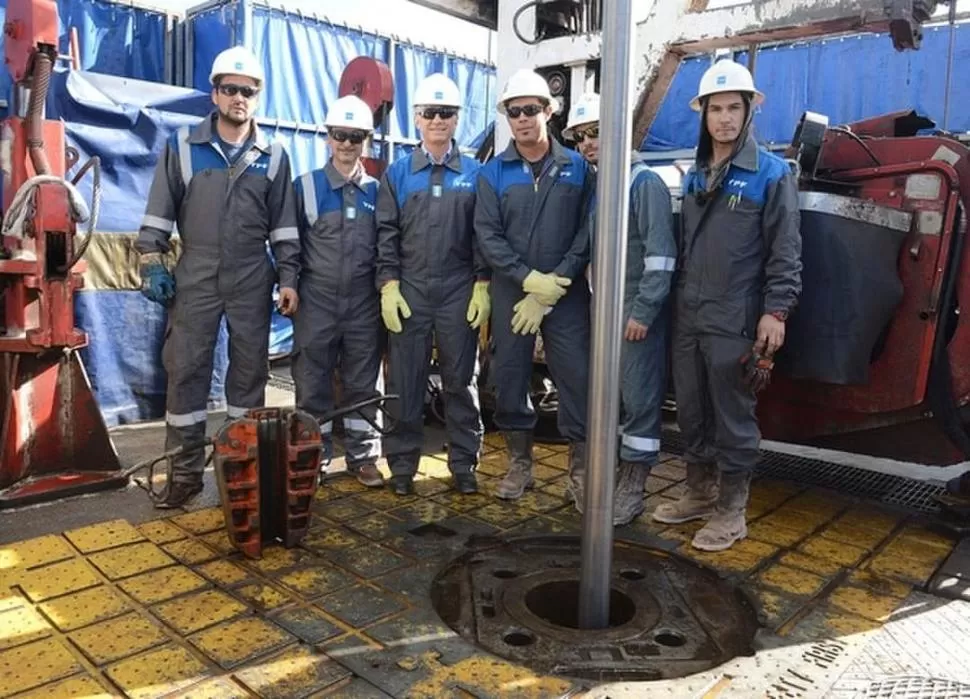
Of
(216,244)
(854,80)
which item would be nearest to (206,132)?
(216,244)

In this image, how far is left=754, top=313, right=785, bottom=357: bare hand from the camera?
3.14 metres

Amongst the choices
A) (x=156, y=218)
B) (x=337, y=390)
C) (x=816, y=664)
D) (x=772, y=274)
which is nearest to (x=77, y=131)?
(x=156, y=218)

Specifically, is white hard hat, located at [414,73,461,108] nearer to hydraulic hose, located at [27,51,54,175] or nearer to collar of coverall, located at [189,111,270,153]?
collar of coverall, located at [189,111,270,153]

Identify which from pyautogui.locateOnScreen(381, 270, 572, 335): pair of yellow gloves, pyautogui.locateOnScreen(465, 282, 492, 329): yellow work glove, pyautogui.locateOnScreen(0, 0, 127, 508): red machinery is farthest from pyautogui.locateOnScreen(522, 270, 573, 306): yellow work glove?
pyautogui.locateOnScreen(0, 0, 127, 508): red machinery

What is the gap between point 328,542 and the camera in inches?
127

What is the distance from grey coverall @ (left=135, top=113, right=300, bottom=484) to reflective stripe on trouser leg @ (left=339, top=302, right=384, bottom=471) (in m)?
0.37

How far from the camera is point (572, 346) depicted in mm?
3686

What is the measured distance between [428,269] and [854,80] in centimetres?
777

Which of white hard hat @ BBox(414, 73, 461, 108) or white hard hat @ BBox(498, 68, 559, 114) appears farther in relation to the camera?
white hard hat @ BBox(414, 73, 461, 108)

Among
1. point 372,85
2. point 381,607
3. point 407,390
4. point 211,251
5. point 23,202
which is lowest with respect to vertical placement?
point 381,607

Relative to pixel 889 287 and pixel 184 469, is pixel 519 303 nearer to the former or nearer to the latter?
pixel 889 287

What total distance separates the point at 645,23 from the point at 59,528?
3663mm

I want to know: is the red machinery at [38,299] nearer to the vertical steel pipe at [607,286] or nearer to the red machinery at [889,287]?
the vertical steel pipe at [607,286]

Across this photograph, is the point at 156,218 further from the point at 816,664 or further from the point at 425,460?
the point at 816,664
